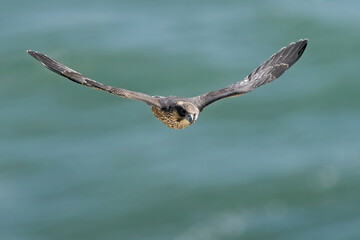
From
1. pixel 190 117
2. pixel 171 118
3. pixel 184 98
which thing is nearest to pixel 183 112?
pixel 190 117

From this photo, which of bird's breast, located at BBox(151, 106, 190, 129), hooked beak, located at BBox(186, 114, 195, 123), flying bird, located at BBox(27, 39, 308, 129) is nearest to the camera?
flying bird, located at BBox(27, 39, 308, 129)

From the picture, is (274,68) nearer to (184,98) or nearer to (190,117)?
(184,98)

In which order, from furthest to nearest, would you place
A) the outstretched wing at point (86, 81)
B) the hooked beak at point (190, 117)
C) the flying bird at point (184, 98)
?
the hooked beak at point (190, 117), the flying bird at point (184, 98), the outstretched wing at point (86, 81)

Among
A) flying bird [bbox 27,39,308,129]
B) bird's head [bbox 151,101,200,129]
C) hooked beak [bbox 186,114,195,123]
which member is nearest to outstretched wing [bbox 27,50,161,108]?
flying bird [bbox 27,39,308,129]

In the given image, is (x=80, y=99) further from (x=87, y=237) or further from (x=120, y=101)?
(x=87, y=237)

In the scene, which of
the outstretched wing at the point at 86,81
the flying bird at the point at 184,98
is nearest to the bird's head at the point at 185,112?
the flying bird at the point at 184,98

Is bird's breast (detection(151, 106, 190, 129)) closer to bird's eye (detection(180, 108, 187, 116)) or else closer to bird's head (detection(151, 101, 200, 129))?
bird's head (detection(151, 101, 200, 129))

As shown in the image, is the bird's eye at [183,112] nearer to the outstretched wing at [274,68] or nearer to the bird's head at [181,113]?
the bird's head at [181,113]
